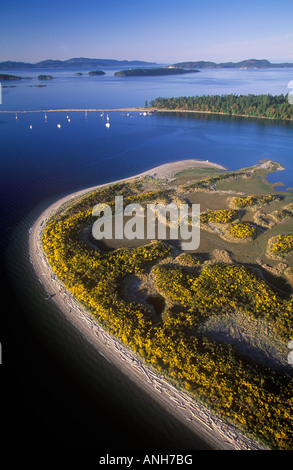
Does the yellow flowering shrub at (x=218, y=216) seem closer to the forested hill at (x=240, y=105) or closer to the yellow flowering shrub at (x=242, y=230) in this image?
the yellow flowering shrub at (x=242, y=230)

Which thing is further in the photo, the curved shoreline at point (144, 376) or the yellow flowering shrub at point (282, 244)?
the yellow flowering shrub at point (282, 244)

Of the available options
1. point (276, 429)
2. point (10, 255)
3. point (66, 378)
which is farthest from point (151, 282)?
point (10, 255)

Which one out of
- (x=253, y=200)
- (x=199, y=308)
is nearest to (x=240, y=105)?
(x=253, y=200)

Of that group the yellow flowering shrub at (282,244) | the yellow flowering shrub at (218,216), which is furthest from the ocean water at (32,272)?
the yellow flowering shrub at (282,244)

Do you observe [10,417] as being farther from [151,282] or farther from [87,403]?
→ [151,282]

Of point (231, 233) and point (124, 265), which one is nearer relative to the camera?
point (124, 265)
